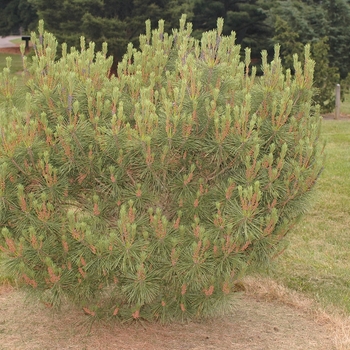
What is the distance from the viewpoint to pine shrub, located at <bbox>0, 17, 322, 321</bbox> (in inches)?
158

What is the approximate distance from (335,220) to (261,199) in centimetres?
428

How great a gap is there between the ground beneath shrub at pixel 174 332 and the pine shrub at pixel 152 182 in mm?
328

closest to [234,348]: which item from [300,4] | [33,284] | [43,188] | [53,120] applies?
[33,284]

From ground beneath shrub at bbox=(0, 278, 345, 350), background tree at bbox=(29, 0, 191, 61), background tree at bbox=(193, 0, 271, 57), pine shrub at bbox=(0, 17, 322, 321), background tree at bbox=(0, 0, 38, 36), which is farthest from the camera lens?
background tree at bbox=(0, 0, 38, 36)

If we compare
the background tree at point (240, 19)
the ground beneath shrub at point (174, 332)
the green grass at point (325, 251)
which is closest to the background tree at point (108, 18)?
the background tree at point (240, 19)

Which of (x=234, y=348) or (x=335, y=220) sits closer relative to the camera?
(x=234, y=348)

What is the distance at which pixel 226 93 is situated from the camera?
4379mm

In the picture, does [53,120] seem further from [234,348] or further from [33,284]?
[234,348]

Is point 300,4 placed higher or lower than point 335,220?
higher

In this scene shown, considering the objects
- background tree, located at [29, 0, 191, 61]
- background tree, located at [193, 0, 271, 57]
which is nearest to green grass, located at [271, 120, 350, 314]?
background tree, located at [29, 0, 191, 61]

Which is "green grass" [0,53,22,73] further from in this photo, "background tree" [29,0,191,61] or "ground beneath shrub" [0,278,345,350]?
"ground beneath shrub" [0,278,345,350]

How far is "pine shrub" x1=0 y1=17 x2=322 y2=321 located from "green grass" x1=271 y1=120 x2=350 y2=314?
0.54 m

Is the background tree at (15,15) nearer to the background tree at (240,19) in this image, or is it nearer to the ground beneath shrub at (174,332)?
the background tree at (240,19)

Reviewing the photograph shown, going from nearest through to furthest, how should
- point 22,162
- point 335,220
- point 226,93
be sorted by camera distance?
1. point 22,162
2. point 226,93
3. point 335,220
